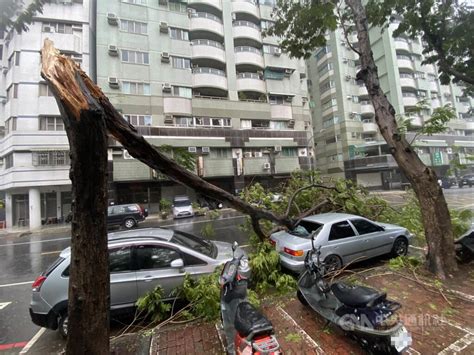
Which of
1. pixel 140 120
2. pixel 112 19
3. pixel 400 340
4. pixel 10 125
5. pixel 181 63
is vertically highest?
pixel 112 19

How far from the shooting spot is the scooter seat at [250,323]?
206 cm

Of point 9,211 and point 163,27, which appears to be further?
point 163,27

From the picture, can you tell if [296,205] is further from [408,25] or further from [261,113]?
[261,113]

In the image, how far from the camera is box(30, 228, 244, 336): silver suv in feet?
11.8

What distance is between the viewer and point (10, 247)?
11.7 m

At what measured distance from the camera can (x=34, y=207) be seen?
18.7 meters

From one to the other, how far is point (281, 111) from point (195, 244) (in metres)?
23.7

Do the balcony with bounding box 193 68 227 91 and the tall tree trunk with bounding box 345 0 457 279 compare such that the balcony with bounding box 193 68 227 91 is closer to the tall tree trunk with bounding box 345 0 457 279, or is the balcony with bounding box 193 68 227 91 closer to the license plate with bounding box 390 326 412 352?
the tall tree trunk with bounding box 345 0 457 279

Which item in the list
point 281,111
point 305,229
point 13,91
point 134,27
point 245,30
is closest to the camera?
point 305,229

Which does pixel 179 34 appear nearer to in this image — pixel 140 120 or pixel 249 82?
pixel 249 82

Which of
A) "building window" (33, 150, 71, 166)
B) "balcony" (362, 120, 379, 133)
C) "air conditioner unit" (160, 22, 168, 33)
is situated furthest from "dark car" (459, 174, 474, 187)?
"building window" (33, 150, 71, 166)

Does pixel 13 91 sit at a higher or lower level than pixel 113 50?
lower

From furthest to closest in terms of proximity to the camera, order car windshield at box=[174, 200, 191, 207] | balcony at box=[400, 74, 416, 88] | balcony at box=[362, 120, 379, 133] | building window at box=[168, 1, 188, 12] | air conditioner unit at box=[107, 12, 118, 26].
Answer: balcony at box=[362, 120, 379, 133] < balcony at box=[400, 74, 416, 88] < building window at box=[168, 1, 188, 12] < air conditioner unit at box=[107, 12, 118, 26] < car windshield at box=[174, 200, 191, 207]

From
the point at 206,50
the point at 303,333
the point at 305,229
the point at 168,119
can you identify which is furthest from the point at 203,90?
the point at 303,333
